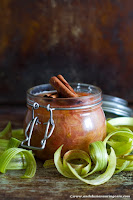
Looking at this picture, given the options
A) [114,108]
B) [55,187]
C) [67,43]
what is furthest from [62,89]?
[67,43]

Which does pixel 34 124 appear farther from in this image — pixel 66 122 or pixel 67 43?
pixel 67 43

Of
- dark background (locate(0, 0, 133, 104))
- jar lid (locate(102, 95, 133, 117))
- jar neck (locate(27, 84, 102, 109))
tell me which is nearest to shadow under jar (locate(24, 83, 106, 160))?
jar neck (locate(27, 84, 102, 109))

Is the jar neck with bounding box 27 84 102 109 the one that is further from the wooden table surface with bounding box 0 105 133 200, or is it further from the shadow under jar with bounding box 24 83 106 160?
the wooden table surface with bounding box 0 105 133 200

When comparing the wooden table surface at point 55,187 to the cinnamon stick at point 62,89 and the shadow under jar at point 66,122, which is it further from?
the cinnamon stick at point 62,89

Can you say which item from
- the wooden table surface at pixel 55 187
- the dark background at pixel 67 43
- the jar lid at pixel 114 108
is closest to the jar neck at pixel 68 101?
the wooden table surface at pixel 55 187

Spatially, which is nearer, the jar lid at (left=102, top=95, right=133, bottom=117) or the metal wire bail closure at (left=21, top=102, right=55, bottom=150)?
the metal wire bail closure at (left=21, top=102, right=55, bottom=150)

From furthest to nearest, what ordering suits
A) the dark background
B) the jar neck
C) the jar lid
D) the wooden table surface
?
the dark background → the jar lid → the jar neck → the wooden table surface

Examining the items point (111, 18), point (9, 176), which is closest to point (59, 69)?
point (111, 18)
